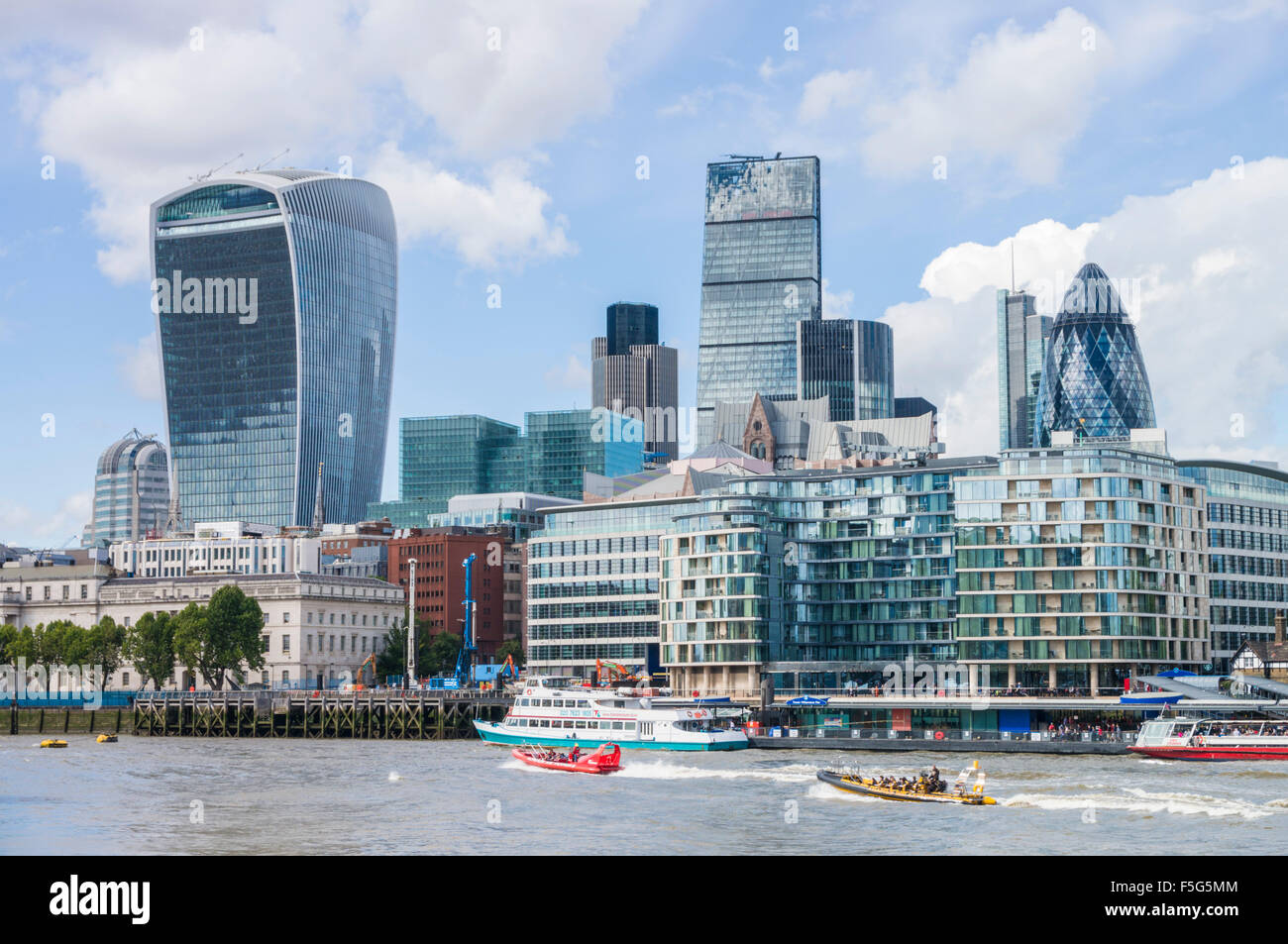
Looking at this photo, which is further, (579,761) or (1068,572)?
(1068,572)

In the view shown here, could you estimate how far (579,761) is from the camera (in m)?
116

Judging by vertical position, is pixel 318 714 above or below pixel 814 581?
below

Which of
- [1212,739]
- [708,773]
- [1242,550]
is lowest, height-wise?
[708,773]

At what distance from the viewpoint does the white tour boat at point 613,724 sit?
5497 inches

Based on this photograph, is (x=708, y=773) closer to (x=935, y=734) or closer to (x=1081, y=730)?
(x=935, y=734)

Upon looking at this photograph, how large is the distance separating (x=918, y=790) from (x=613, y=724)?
59.5 m

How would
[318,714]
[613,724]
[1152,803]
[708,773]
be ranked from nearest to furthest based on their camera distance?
1. [1152,803]
2. [708,773]
3. [613,724]
4. [318,714]

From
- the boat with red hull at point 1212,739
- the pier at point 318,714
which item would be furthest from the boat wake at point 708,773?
the pier at point 318,714

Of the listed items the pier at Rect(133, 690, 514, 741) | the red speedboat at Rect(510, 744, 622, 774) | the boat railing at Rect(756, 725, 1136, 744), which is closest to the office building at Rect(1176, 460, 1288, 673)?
the boat railing at Rect(756, 725, 1136, 744)

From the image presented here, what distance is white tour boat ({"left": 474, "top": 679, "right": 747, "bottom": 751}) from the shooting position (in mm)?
139625

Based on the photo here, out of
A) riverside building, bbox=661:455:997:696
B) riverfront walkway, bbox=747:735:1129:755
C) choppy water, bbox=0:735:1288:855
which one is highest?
riverside building, bbox=661:455:997:696

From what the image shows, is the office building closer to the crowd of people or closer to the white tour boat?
the crowd of people

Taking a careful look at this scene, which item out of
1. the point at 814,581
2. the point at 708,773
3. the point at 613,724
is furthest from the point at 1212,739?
the point at 814,581

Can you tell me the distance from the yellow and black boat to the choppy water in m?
0.70
